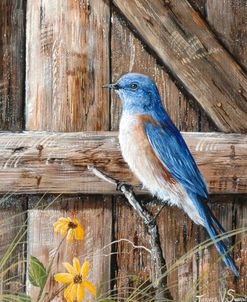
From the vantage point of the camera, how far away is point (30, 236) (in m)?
3.13

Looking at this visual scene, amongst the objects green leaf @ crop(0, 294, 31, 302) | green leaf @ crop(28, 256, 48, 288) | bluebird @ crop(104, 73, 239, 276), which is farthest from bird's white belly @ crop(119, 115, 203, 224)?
green leaf @ crop(0, 294, 31, 302)

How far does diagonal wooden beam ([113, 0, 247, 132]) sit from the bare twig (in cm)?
48

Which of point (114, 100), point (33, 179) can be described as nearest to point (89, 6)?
point (114, 100)

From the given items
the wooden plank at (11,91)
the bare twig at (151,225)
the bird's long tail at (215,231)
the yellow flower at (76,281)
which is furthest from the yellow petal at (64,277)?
the bird's long tail at (215,231)

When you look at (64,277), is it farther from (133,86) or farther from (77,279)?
(133,86)

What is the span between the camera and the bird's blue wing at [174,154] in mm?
3031

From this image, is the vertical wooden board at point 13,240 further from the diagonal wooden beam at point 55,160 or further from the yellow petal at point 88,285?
the yellow petal at point 88,285

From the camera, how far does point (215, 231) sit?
Answer: 312 cm

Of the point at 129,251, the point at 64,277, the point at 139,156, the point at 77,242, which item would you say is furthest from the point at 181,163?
the point at 64,277

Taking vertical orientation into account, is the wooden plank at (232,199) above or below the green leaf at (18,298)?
above

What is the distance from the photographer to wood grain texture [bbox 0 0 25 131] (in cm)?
312

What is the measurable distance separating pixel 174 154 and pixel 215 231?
0.37 m

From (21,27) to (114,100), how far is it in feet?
A: 1.61

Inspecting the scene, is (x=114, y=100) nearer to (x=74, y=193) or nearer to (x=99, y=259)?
(x=74, y=193)
